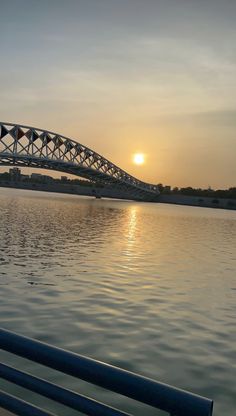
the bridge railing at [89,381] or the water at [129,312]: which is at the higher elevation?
the bridge railing at [89,381]

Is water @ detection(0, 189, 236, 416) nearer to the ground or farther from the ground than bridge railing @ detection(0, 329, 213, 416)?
nearer to the ground

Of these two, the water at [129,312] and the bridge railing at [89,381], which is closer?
the bridge railing at [89,381]

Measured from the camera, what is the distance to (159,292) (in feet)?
63.6

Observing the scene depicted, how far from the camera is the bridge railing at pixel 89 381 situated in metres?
3.24

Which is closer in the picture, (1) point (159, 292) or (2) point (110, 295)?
(2) point (110, 295)

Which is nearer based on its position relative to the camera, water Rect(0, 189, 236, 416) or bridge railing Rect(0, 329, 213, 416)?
bridge railing Rect(0, 329, 213, 416)

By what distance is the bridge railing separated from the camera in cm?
324

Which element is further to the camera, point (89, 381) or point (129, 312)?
point (129, 312)

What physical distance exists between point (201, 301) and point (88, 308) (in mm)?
5444

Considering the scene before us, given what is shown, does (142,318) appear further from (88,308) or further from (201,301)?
(201,301)

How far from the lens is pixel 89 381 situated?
364 cm

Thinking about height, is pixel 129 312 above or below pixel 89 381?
below

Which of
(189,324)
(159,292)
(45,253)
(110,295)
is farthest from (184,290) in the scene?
(45,253)

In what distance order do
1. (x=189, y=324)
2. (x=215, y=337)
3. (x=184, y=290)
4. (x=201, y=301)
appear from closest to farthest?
(x=215, y=337)
(x=189, y=324)
(x=201, y=301)
(x=184, y=290)
